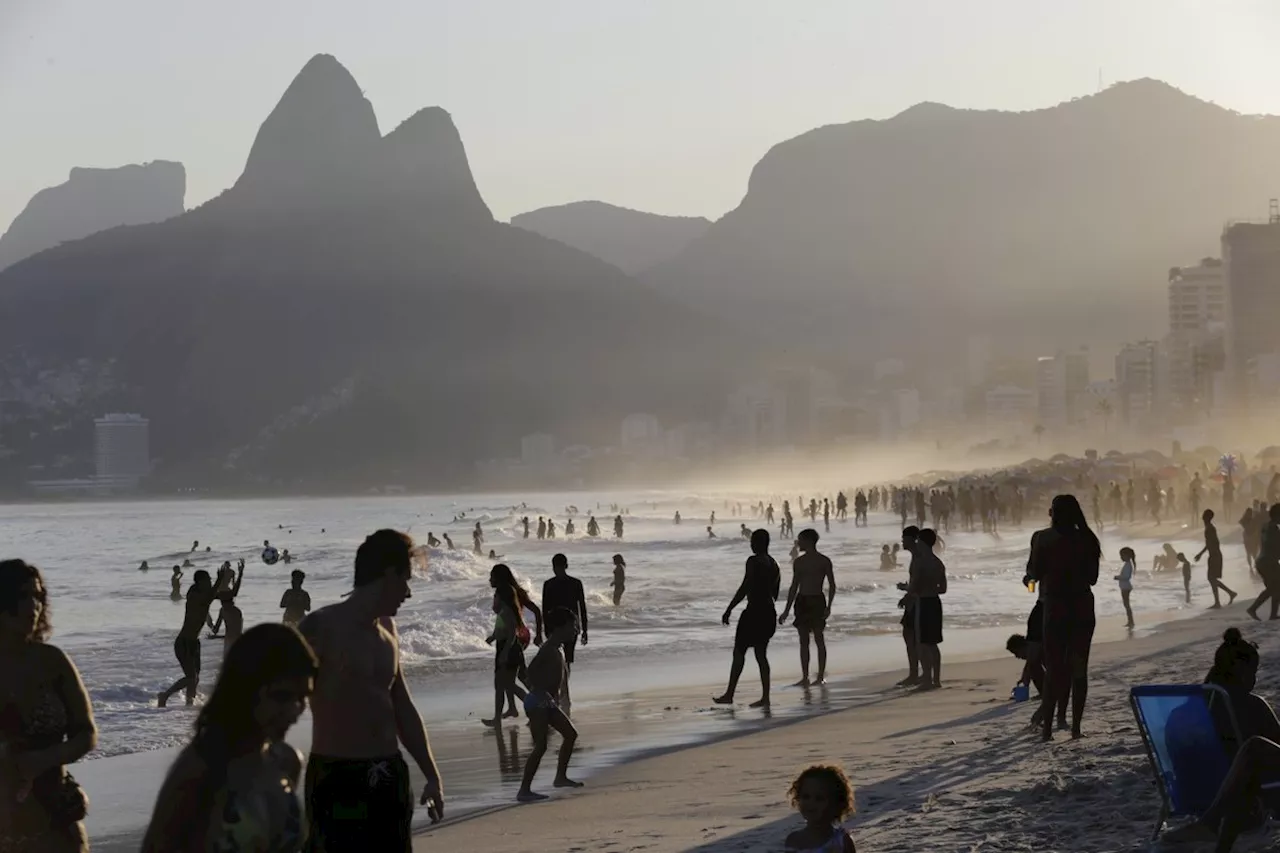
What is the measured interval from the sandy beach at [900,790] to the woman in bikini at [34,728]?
360cm

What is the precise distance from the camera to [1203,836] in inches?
257

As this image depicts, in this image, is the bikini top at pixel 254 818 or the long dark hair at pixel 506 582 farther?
the long dark hair at pixel 506 582

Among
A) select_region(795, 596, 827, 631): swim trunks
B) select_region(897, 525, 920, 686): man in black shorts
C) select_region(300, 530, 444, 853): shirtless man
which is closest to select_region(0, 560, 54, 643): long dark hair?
select_region(300, 530, 444, 853): shirtless man

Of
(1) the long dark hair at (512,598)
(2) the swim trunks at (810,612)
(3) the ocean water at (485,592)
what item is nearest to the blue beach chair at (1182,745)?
→ (1) the long dark hair at (512,598)

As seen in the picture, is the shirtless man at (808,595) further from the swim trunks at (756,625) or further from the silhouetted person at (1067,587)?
the silhouetted person at (1067,587)

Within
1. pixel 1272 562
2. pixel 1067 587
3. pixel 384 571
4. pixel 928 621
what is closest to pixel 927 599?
pixel 928 621

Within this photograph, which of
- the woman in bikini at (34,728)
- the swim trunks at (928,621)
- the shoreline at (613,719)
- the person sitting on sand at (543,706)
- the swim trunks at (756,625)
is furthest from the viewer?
the swim trunks at (928,621)

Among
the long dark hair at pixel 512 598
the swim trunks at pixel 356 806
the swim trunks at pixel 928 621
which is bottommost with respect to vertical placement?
the swim trunks at pixel 928 621

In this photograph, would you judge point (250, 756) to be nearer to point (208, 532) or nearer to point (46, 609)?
point (46, 609)

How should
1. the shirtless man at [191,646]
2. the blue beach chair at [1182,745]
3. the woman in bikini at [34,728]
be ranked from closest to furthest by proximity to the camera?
the woman in bikini at [34,728] → the blue beach chair at [1182,745] → the shirtless man at [191,646]

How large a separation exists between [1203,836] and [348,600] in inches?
Answer: 145

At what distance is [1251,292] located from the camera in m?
181

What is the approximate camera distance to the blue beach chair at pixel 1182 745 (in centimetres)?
653

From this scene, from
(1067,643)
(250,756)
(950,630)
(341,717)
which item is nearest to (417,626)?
(950,630)
